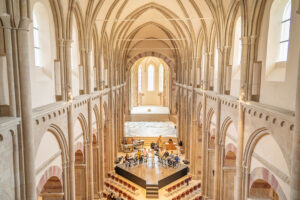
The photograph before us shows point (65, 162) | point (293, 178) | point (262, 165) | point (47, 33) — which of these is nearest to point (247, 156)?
point (262, 165)

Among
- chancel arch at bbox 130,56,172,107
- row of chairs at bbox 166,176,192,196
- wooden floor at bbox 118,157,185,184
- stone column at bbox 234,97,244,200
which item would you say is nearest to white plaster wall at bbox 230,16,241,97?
stone column at bbox 234,97,244,200

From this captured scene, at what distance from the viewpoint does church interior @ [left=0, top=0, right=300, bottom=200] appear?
6168mm

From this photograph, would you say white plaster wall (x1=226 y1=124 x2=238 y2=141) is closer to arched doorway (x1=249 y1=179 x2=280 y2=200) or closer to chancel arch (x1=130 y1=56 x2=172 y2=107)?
arched doorway (x1=249 y1=179 x2=280 y2=200)

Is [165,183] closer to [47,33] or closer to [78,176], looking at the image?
[78,176]

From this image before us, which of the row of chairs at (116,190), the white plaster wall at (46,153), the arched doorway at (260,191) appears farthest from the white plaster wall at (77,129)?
the arched doorway at (260,191)

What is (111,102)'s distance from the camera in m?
20.3

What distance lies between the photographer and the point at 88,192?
43.7 feet

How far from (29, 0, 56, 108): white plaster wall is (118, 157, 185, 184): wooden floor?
11835 millimetres

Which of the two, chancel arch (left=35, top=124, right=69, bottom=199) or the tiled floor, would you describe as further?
the tiled floor

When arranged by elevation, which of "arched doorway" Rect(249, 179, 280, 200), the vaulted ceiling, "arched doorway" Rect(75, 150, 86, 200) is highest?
the vaulted ceiling

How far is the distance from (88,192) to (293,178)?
10943 mm

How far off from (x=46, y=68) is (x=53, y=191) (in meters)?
5.31

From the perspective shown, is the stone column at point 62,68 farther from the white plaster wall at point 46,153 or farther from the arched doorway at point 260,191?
the arched doorway at point 260,191

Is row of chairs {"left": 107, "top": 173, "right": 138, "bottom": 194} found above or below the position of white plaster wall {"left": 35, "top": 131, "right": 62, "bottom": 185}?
below
